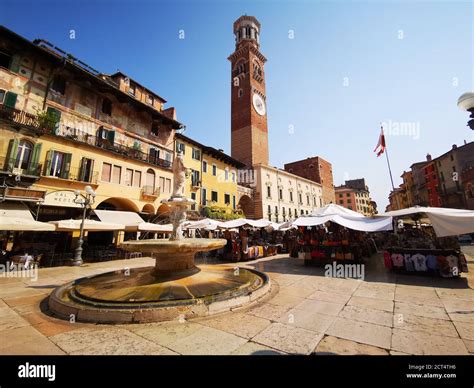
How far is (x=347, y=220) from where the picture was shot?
393 inches

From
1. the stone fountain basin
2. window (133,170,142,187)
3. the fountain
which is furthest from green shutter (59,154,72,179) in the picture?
the stone fountain basin

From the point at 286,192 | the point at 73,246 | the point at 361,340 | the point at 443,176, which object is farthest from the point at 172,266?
the point at 443,176

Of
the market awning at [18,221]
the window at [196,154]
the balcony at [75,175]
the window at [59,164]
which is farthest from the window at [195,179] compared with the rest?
the market awning at [18,221]

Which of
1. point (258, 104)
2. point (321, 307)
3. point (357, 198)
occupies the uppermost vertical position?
point (258, 104)

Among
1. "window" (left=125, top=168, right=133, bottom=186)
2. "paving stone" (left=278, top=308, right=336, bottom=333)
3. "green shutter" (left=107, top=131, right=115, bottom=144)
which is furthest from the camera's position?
"window" (left=125, top=168, right=133, bottom=186)

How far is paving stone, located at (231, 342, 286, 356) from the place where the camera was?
10.0 ft

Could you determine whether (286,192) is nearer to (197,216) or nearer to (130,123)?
(197,216)

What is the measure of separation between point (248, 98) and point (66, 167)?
35547mm

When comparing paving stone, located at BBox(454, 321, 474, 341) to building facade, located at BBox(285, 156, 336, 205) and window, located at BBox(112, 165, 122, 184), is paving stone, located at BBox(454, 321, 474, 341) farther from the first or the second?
building facade, located at BBox(285, 156, 336, 205)

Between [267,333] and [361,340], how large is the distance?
1.50 m

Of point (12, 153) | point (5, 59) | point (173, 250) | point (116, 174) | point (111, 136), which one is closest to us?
point (173, 250)

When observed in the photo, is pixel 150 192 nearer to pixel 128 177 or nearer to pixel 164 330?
pixel 128 177

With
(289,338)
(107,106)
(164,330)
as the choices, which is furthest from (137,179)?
(289,338)

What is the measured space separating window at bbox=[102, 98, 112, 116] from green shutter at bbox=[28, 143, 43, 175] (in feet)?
21.7
